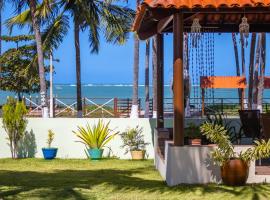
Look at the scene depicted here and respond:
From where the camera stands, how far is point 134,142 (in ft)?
44.9

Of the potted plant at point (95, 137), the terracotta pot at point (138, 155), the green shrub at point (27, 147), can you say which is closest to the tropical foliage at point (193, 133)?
the terracotta pot at point (138, 155)

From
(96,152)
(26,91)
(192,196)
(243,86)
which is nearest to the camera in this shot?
(192,196)

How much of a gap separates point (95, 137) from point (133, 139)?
0.92 m

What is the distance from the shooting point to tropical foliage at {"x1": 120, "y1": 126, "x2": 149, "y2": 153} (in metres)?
13.7

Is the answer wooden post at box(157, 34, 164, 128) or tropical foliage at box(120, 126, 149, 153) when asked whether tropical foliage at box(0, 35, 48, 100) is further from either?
wooden post at box(157, 34, 164, 128)

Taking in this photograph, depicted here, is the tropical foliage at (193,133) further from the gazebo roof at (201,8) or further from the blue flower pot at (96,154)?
the blue flower pot at (96,154)

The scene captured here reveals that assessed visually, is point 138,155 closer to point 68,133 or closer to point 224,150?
point 68,133

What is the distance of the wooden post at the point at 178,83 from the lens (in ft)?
28.3

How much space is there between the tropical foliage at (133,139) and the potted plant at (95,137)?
330 mm

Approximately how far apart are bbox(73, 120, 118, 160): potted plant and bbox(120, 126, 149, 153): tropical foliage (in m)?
0.33

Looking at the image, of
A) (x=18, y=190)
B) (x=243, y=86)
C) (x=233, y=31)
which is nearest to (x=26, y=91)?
(x=243, y=86)

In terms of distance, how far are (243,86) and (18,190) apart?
557 inches

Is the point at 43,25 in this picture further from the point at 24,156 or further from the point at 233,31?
the point at 233,31

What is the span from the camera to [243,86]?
69.2ft
